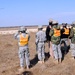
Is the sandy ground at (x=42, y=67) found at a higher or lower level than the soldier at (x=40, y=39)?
lower

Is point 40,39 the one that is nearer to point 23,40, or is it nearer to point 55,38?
point 55,38

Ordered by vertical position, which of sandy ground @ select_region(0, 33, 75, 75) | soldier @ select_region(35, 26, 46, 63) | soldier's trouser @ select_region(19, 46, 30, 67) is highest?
soldier @ select_region(35, 26, 46, 63)

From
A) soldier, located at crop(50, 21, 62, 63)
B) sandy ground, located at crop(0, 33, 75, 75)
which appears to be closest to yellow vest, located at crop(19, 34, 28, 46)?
sandy ground, located at crop(0, 33, 75, 75)

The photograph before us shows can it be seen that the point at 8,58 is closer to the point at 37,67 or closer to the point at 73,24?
the point at 37,67

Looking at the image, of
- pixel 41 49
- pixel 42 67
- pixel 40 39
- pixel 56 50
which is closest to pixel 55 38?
pixel 56 50

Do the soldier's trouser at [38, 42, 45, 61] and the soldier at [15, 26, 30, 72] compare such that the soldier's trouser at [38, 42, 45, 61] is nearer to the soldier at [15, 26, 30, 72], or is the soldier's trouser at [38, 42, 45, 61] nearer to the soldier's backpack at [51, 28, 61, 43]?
the soldier's backpack at [51, 28, 61, 43]

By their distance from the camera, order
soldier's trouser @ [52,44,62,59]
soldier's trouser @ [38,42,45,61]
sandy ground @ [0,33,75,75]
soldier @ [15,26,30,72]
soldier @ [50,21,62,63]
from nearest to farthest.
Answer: sandy ground @ [0,33,75,75], soldier @ [15,26,30,72], soldier's trouser @ [38,42,45,61], soldier @ [50,21,62,63], soldier's trouser @ [52,44,62,59]

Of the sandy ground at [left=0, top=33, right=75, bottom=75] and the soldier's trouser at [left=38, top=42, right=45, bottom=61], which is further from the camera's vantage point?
the soldier's trouser at [left=38, top=42, right=45, bottom=61]

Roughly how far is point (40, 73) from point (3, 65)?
8.51 ft

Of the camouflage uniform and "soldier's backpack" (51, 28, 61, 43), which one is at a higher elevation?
"soldier's backpack" (51, 28, 61, 43)

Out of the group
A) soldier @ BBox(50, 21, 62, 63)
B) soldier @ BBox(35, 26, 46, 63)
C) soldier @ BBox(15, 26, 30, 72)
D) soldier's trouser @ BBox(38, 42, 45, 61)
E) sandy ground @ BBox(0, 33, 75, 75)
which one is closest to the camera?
sandy ground @ BBox(0, 33, 75, 75)

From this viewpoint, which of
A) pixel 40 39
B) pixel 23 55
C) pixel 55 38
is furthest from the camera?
pixel 55 38

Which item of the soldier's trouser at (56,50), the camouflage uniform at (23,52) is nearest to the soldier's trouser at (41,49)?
the soldier's trouser at (56,50)

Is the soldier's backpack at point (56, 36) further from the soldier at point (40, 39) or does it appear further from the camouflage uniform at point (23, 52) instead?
the camouflage uniform at point (23, 52)
